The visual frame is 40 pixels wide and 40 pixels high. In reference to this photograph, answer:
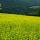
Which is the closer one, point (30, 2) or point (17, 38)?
point (17, 38)

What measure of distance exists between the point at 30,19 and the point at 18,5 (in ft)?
1.72

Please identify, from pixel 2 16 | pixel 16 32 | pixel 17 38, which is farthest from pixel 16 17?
pixel 17 38

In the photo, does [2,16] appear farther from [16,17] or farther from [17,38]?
[17,38]

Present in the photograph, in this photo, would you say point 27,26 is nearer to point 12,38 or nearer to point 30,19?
point 30,19

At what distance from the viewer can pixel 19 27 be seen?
3.24 metres

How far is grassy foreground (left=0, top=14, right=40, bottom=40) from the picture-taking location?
9.27 feet

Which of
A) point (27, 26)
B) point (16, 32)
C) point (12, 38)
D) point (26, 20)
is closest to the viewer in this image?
point (12, 38)

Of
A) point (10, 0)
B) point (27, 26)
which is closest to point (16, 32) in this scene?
point (27, 26)

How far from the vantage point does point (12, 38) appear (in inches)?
109

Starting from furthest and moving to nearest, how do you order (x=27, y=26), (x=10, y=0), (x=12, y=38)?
(x=10, y=0)
(x=27, y=26)
(x=12, y=38)

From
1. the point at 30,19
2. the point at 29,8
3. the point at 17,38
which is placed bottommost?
the point at 17,38

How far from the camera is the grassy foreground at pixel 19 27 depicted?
111 inches

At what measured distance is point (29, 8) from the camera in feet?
12.2

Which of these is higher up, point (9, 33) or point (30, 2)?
point (30, 2)
